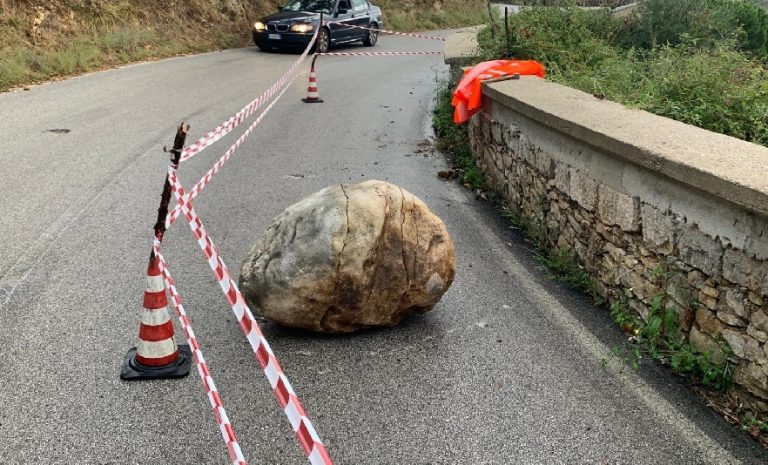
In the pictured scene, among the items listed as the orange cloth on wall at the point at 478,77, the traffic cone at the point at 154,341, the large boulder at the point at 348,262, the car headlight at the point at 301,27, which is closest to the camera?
the traffic cone at the point at 154,341

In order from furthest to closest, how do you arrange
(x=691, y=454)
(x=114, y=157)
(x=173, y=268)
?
(x=114, y=157) < (x=173, y=268) < (x=691, y=454)

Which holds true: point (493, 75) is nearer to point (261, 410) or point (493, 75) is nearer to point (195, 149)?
point (195, 149)

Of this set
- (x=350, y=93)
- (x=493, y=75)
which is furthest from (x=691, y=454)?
(x=350, y=93)

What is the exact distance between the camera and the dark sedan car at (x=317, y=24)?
20.6 m

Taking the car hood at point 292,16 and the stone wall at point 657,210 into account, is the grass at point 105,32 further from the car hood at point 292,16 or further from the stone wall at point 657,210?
A: the stone wall at point 657,210

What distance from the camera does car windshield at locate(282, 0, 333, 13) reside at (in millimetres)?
21772

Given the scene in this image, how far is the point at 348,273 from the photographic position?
4.84m

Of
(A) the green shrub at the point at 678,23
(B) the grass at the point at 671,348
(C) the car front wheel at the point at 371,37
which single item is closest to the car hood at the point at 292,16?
(C) the car front wheel at the point at 371,37

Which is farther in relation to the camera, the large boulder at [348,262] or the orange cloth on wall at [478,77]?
the orange cloth on wall at [478,77]

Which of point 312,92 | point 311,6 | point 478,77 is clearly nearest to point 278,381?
point 478,77

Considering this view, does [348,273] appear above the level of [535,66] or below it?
below

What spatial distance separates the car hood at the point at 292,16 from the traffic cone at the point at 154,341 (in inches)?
680

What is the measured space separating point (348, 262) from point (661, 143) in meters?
2.14

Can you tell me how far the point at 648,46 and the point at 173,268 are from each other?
25.5ft
